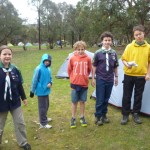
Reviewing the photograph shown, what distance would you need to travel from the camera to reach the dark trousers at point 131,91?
5.60 m

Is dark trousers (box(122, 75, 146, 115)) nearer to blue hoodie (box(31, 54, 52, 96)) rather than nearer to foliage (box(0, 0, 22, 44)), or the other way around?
blue hoodie (box(31, 54, 52, 96))

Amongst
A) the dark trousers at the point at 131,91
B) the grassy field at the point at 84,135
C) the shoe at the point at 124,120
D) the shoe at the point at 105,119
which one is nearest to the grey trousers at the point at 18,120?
the grassy field at the point at 84,135

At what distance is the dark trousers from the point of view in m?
5.60

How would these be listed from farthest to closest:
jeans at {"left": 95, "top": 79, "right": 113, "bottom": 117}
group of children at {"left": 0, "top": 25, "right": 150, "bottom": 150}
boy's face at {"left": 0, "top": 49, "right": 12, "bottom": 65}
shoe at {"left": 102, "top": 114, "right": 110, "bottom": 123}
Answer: shoe at {"left": 102, "top": 114, "right": 110, "bottom": 123}, jeans at {"left": 95, "top": 79, "right": 113, "bottom": 117}, group of children at {"left": 0, "top": 25, "right": 150, "bottom": 150}, boy's face at {"left": 0, "top": 49, "right": 12, "bottom": 65}

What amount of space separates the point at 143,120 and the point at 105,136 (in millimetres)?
1237

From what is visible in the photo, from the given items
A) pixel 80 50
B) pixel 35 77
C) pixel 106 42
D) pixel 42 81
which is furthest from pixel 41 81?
pixel 106 42

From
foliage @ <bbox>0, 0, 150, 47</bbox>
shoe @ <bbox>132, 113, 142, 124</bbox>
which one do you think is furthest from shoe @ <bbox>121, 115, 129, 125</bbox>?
foliage @ <bbox>0, 0, 150, 47</bbox>

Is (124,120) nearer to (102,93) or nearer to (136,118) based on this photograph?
(136,118)

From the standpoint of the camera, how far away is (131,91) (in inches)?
226

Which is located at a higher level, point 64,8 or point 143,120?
point 64,8

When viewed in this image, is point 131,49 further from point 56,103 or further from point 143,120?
point 56,103

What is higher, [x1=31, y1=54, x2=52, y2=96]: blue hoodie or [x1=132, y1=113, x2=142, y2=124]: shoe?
[x1=31, y1=54, x2=52, y2=96]: blue hoodie

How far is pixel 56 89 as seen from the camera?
968 cm

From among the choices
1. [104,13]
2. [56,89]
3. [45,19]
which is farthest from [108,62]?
[45,19]
